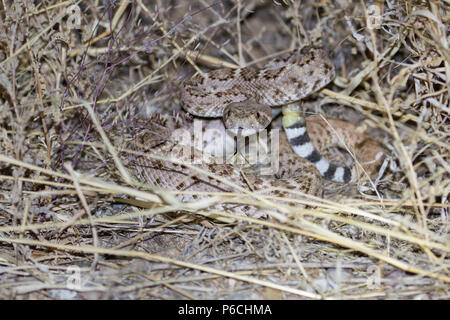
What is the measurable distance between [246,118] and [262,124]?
20 cm

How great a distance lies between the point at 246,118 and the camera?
14.7ft

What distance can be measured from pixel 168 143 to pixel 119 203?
2.31ft

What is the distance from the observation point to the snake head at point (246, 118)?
4.48 metres

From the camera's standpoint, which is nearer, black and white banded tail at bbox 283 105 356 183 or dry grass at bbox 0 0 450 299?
dry grass at bbox 0 0 450 299

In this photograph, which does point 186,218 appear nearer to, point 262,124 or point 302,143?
point 262,124

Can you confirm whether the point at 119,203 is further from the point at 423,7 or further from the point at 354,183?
the point at 423,7

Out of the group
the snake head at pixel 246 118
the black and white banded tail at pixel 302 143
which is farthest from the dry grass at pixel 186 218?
the snake head at pixel 246 118

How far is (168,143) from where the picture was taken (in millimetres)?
4500

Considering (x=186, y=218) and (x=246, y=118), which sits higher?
(x=246, y=118)

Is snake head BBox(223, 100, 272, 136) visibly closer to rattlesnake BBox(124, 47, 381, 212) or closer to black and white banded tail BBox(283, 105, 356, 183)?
rattlesnake BBox(124, 47, 381, 212)

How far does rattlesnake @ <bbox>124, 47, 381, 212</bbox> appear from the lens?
4.48m

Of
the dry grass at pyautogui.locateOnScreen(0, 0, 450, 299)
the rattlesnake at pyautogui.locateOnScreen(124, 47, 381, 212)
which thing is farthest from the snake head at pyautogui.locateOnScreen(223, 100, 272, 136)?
the dry grass at pyautogui.locateOnScreen(0, 0, 450, 299)

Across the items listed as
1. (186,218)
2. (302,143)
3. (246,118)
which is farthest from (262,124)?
(186,218)

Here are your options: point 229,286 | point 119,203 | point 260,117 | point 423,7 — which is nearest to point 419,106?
point 423,7
